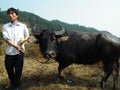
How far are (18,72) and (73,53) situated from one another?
2.26 m

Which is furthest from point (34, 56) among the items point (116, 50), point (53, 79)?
point (116, 50)

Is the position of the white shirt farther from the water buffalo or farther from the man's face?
the water buffalo

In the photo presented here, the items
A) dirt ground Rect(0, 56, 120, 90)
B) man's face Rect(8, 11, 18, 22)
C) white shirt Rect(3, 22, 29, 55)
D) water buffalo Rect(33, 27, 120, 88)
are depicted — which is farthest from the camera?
water buffalo Rect(33, 27, 120, 88)

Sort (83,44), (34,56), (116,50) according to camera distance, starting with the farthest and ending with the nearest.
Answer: (34,56)
(83,44)
(116,50)

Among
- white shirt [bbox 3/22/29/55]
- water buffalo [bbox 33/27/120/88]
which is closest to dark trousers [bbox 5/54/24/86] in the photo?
white shirt [bbox 3/22/29/55]

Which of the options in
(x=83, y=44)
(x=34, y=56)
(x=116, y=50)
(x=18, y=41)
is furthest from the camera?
(x=34, y=56)

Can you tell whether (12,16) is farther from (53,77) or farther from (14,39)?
(53,77)

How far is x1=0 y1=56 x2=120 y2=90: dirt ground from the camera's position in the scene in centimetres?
812

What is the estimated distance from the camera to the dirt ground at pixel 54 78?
26.7 feet

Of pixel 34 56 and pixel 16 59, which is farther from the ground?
pixel 16 59

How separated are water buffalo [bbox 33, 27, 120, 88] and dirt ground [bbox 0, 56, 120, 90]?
0.39m

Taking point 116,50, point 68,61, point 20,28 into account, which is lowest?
point 68,61

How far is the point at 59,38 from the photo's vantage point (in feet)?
28.3

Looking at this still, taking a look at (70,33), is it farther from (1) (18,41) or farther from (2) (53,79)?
(1) (18,41)
